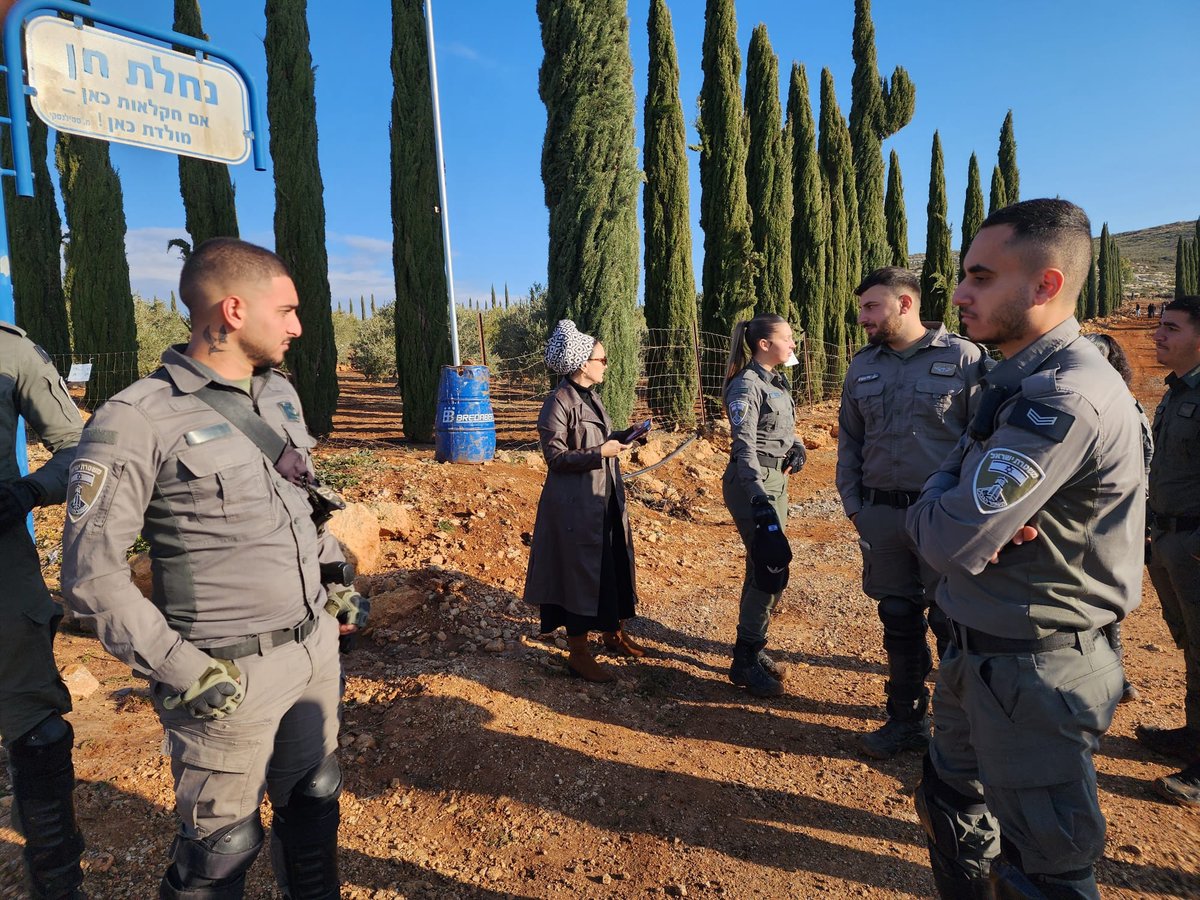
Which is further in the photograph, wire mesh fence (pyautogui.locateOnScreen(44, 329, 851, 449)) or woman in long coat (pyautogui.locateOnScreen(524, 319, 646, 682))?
wire mesh fence (pyautogui.locateOnScreen(44, 329, 851, 449))

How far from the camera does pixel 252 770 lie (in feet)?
5.99

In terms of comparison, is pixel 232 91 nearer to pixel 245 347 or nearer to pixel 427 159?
pixel 245 347

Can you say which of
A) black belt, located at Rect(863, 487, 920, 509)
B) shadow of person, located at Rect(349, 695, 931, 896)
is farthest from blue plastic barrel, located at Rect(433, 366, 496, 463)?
black belt, located at Rect(863, 487, 920, 509)

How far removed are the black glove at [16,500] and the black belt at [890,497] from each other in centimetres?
334

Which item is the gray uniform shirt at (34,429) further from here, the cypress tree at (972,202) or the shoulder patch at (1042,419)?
the cypress tree at (972,202)

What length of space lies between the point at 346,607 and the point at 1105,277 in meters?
56.9

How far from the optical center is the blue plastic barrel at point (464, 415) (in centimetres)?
780

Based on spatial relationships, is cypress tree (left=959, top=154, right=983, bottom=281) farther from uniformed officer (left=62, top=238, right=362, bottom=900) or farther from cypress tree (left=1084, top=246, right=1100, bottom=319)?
uniformed officer (left=62, top=238, right=362, bottom=900)

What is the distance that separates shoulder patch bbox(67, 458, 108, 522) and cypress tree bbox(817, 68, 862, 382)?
1901 cm

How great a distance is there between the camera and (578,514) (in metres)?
3.91

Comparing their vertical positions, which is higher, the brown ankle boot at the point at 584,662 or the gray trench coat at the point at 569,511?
the gray trench coat at the point at 569,511

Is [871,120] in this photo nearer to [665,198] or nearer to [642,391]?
[665,198]

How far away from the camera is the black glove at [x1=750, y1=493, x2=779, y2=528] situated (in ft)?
11.6

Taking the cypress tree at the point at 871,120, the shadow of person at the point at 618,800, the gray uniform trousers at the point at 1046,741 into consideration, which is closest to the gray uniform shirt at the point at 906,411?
the shadow of person at the point at 618,800
